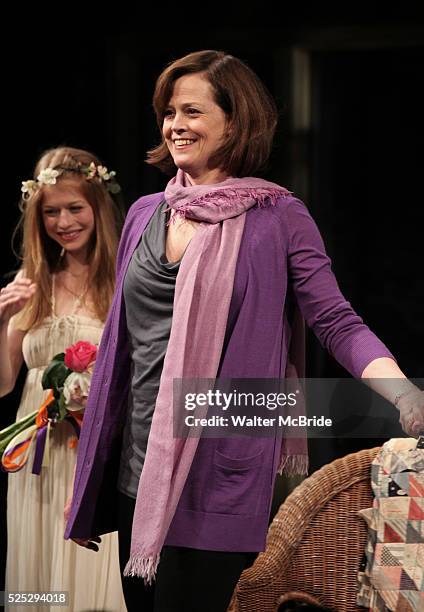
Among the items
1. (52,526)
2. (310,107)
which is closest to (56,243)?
(52,526)

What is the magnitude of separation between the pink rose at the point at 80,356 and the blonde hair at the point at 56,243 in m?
0.17

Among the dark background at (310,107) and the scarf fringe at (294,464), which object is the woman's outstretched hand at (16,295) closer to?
the scarf fringe at (294,464)

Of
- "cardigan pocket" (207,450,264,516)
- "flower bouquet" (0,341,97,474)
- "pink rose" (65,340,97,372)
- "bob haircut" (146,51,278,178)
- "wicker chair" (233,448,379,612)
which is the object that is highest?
"bob haircut" (146,51,278,178)

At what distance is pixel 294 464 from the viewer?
2.19 metres

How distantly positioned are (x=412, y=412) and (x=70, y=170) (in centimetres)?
149

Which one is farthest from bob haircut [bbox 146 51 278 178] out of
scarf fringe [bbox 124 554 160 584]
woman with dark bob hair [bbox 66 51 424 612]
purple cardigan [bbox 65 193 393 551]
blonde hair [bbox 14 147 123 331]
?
blonde hair [bbox 14 147 123 331]

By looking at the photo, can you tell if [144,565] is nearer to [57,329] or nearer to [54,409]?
[54,409]

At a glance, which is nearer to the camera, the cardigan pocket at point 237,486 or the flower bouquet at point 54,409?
the cardigan pocket at point 237,486

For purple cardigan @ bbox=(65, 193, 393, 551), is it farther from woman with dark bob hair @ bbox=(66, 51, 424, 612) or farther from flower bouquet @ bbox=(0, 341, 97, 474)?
flower bouquet @ bbox=(0, 341, 97, 474)

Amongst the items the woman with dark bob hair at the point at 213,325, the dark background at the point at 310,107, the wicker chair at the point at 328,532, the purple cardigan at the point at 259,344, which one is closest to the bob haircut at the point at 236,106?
the woman with dark bob hair at the point at 213,325

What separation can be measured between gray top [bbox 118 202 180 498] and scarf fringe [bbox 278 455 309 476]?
0.32 meters

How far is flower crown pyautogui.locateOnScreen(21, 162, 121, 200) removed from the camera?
115 inches

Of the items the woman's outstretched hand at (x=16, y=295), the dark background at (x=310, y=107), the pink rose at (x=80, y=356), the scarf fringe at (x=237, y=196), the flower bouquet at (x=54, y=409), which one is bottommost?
the flower bouquet at (x=54, y=409)

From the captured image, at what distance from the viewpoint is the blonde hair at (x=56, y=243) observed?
2.95 metres
